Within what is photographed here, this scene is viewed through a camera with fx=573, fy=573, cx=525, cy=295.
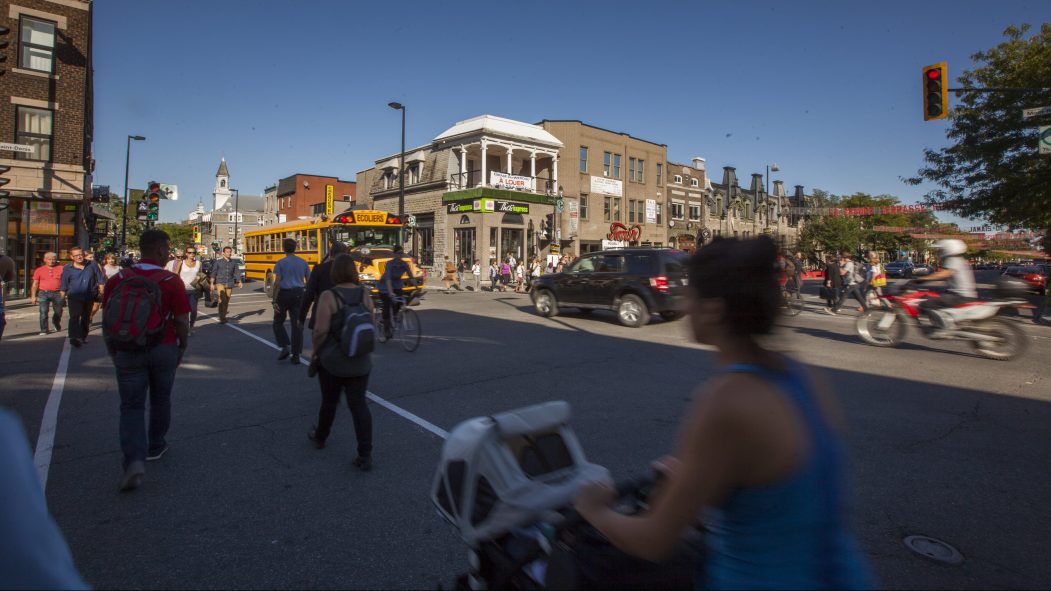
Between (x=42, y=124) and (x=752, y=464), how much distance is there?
2837cm

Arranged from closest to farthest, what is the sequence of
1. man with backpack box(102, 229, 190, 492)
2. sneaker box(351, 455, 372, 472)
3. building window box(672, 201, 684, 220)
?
man with backpack box(102, 229, 190, 492) < sneaker box(351, 455, 372, 472) < building window box(672, 201, 684, 220)

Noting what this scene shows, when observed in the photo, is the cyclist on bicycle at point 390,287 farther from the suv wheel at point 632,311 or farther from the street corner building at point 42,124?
the street corner building at point 42,124

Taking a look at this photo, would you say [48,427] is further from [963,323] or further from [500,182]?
[500,182]

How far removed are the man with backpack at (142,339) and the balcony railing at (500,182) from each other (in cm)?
3108

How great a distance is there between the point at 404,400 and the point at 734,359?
537cm

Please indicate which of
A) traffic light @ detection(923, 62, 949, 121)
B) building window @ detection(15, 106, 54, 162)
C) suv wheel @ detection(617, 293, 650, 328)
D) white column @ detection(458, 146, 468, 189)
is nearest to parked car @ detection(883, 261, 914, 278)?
white column @ detection(458, 146, 468, 189)

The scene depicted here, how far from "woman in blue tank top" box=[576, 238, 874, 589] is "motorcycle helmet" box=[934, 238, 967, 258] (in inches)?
383

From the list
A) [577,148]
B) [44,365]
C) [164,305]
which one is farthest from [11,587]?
[577,148]

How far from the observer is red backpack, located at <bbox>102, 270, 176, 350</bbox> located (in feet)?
13.5

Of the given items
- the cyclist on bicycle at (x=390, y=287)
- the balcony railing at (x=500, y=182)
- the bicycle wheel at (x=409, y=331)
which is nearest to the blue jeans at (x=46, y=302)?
the cyclist on bicycle at (x=390, y=287)

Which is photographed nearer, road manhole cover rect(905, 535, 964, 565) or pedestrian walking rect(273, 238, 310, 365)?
road manhole cover rect(905, 535, 964, 565)

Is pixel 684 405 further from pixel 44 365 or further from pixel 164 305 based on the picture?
pixel 44 365

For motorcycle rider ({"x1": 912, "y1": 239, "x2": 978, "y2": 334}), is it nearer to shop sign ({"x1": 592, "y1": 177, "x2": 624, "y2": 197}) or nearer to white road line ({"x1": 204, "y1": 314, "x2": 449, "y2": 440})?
white road line ({"x1": 204, "y1": 314, "x2": 449, "y2": 440})

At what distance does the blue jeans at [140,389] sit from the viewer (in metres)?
4.13
